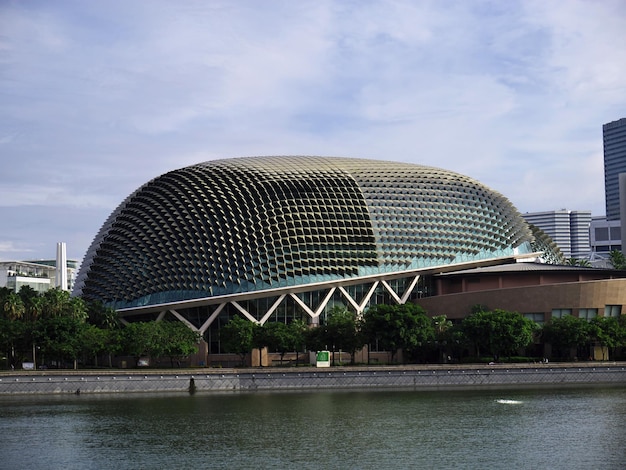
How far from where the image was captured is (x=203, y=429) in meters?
65.1

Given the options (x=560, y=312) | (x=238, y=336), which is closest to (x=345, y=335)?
(x=238, y=336)

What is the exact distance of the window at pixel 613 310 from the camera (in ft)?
402

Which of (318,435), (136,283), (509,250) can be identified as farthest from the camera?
(509,250)

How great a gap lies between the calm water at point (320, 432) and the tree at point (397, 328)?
78.7 feet

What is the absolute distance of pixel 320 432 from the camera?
208ft

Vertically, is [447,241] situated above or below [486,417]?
above

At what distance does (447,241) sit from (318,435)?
76355 mm

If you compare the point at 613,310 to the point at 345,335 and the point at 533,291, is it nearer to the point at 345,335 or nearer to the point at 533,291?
the point at 533,291

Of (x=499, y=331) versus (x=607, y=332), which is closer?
(x=499, y=331)

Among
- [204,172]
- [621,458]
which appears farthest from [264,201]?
[621,458]

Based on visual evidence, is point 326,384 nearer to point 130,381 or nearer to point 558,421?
point 130,381

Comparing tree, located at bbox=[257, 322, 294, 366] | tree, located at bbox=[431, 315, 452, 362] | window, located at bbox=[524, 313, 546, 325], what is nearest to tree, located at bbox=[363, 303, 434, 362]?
tree, located at bbox=[431, 315, 452, 362]

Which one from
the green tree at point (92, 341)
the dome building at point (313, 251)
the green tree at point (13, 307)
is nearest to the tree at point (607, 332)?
the dome building at point (313, 251)

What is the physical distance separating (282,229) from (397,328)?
24.7 meters
